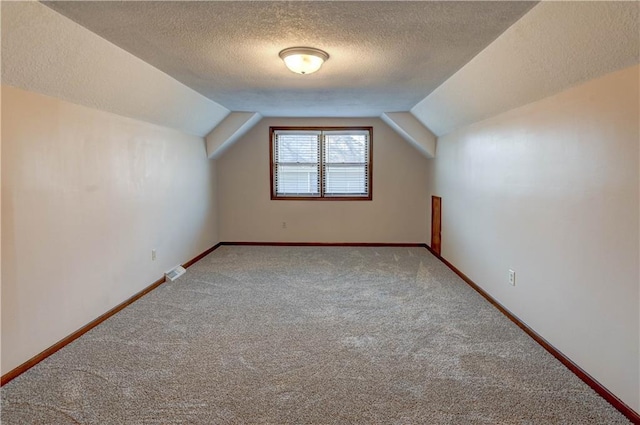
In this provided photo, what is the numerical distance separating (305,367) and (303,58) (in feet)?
6.96

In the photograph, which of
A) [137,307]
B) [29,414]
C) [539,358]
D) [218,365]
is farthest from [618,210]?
[137,307]

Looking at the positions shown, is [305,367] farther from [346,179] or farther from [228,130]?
[346,179]

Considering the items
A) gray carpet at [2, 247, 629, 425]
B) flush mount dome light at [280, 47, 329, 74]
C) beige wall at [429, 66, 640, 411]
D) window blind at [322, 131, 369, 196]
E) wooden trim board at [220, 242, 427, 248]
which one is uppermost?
flush mount dome light at [280, 47, 329, 74]

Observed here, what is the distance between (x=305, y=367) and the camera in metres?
2.33

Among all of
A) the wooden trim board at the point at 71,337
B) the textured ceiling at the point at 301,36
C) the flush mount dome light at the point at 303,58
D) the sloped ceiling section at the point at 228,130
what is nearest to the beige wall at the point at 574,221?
the textured ceiling at the point at 301,36

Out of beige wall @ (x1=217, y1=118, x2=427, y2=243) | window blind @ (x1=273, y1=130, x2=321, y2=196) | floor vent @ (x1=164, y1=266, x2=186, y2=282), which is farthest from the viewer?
window blind @ (x1=273, y1=130, x2=321, y2=196)

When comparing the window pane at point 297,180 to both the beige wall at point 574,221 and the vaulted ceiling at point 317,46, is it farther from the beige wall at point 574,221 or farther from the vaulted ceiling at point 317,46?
the beige wall at point 574,221

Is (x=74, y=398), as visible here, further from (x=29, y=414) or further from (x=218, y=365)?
(x=218, y=365)

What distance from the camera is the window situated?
242 inches

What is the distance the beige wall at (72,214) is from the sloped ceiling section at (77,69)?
0.12m

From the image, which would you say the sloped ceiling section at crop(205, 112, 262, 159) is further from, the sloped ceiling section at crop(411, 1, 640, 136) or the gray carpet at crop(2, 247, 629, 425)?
the sloped ceiling section at crop(411, 1, 640, 136)

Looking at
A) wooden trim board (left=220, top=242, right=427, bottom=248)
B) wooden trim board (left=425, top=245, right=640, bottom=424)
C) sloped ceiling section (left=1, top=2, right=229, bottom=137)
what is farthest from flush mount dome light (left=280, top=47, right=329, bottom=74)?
wooden trim board (left=220, top=242, right=427, bottom=248)

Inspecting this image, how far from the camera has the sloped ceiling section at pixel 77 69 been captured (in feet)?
6.33

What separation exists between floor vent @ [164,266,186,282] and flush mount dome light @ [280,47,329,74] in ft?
9.16
